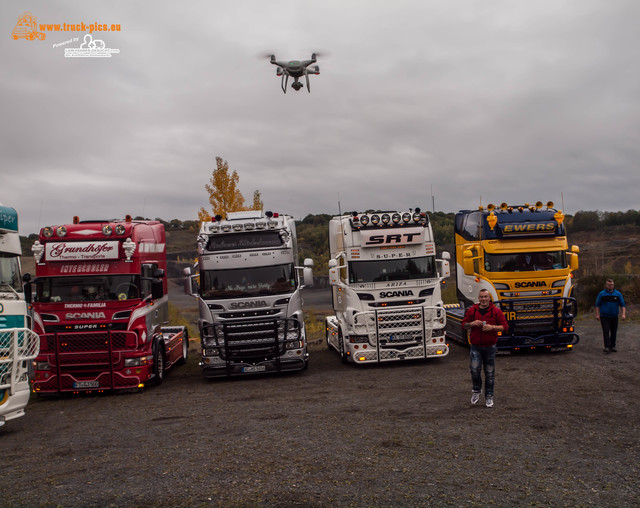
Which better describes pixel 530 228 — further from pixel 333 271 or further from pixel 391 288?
pixel 333 271

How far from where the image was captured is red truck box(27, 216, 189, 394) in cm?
1289

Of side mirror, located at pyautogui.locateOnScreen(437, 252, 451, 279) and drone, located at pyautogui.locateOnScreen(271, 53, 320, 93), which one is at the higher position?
drone, located at pyautogui.locateOnScreen(271, 53, 320, 93)

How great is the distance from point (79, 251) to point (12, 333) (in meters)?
3.84

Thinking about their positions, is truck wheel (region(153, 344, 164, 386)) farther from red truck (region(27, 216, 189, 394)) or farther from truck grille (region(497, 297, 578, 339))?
truck grille (region(497, 297, 578, 339))

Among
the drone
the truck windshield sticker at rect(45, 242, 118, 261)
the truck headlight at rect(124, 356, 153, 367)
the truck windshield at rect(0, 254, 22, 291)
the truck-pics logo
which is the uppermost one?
the drone

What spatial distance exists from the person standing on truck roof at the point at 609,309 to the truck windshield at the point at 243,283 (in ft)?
28.1

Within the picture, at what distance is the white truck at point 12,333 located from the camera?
30.9 feet

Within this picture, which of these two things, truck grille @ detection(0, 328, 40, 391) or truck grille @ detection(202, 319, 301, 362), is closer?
truck grille @ detection(0, 328, 40, 391)

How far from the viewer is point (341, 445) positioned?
779cm

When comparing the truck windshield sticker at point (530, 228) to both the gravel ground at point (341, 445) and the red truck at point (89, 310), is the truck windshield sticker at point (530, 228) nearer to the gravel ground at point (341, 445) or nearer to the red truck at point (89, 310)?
the gravel ground at point (341, 445)

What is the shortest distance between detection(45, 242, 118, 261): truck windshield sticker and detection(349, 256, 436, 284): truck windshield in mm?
6172

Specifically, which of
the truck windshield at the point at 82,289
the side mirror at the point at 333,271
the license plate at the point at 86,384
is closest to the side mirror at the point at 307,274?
the side mirror at the point at 333,271

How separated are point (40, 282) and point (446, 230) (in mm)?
42290

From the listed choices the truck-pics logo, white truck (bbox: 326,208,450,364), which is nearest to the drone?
white truck (bbox: 326,208,450,364)
